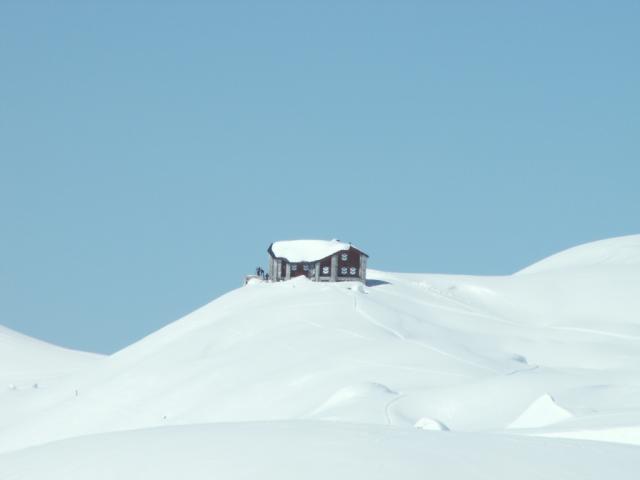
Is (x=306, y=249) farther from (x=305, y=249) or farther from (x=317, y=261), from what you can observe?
(x=317, y=261)

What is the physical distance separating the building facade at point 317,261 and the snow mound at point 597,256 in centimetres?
1260

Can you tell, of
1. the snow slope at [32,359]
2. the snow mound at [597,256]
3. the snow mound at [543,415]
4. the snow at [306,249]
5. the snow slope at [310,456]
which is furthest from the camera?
the snow mound at [597,256]

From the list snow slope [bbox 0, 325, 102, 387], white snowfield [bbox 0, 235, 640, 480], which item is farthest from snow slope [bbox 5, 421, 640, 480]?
snow slope [bbox 0, 325, 102, 387]

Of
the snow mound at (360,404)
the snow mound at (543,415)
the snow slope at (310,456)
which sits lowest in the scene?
the snow mound at (360,404)

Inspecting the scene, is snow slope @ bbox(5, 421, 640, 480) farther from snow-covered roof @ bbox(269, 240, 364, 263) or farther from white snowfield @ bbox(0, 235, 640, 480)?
snow-covered roof @ bbox(269, 240, 364, 263)

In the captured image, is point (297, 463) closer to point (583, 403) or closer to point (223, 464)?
point (223, 464)

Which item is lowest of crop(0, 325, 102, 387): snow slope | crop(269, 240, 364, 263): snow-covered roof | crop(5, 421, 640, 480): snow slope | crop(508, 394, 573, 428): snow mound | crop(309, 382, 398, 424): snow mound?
crop(0, 325, 102, 387): snow slope

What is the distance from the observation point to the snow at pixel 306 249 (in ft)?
214

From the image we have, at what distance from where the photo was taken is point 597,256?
2975 inches

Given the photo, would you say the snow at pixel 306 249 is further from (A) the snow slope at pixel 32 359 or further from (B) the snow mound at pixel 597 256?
(B) the snow mound at pixel 597 256

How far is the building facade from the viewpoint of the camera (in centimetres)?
6500

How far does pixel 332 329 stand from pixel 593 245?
2910cm

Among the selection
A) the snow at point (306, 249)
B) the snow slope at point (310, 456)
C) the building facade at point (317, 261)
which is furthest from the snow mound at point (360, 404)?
the snow at point (306, 249)

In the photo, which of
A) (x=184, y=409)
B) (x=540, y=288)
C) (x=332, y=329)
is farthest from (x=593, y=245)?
(x=184, y=409)
